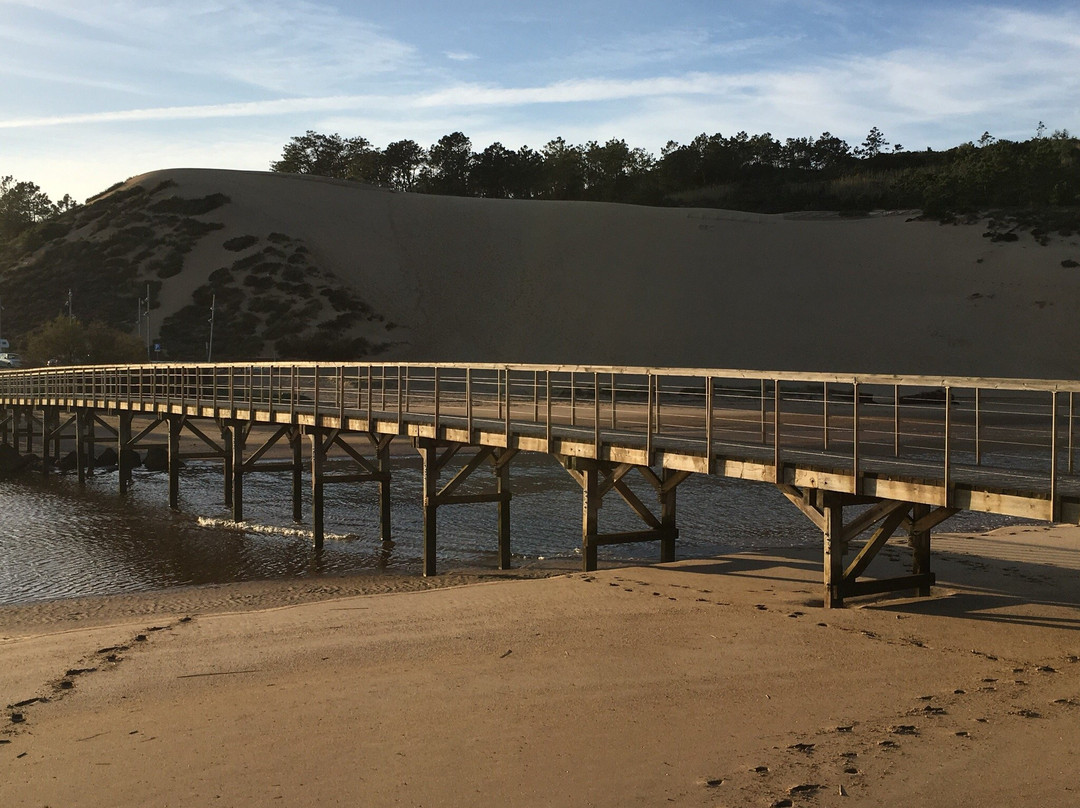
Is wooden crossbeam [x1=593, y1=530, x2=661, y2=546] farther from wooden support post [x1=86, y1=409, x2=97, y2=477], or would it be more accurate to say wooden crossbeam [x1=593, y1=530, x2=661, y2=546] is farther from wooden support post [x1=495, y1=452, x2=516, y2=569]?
wooden support post [x1=86, y1=409, x2=97, y2=477]

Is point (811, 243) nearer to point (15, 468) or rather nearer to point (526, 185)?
point (526, 185)

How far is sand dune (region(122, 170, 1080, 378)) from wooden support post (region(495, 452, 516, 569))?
149 ft

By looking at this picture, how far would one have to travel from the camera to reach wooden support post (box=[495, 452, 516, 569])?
1645 centimetres

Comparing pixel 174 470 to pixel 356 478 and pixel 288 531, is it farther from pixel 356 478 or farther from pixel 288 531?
pixel 356 478

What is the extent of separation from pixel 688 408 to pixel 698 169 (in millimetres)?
88542

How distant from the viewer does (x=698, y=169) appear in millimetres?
111375

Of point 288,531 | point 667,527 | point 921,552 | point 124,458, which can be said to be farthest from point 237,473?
point 921,552

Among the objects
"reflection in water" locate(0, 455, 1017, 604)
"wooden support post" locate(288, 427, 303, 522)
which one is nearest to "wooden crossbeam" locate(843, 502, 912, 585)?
"reflection in water" locate(0, 455, 1017, 604)

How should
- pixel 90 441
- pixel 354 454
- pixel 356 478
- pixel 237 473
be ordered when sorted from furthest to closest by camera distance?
pixel 90 441 < pixel 237 473 < pixel 354 454 < pixel 356 478

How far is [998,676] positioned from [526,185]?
111 meters

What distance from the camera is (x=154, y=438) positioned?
127ft

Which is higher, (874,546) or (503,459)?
(503,459)

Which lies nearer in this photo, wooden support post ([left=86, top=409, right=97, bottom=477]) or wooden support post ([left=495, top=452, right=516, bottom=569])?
wooden support post ([left=495, top=452, right=516, bottom=569])

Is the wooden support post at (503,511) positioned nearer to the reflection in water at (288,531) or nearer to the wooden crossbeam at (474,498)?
the wooden crossbeam at (474,498)
